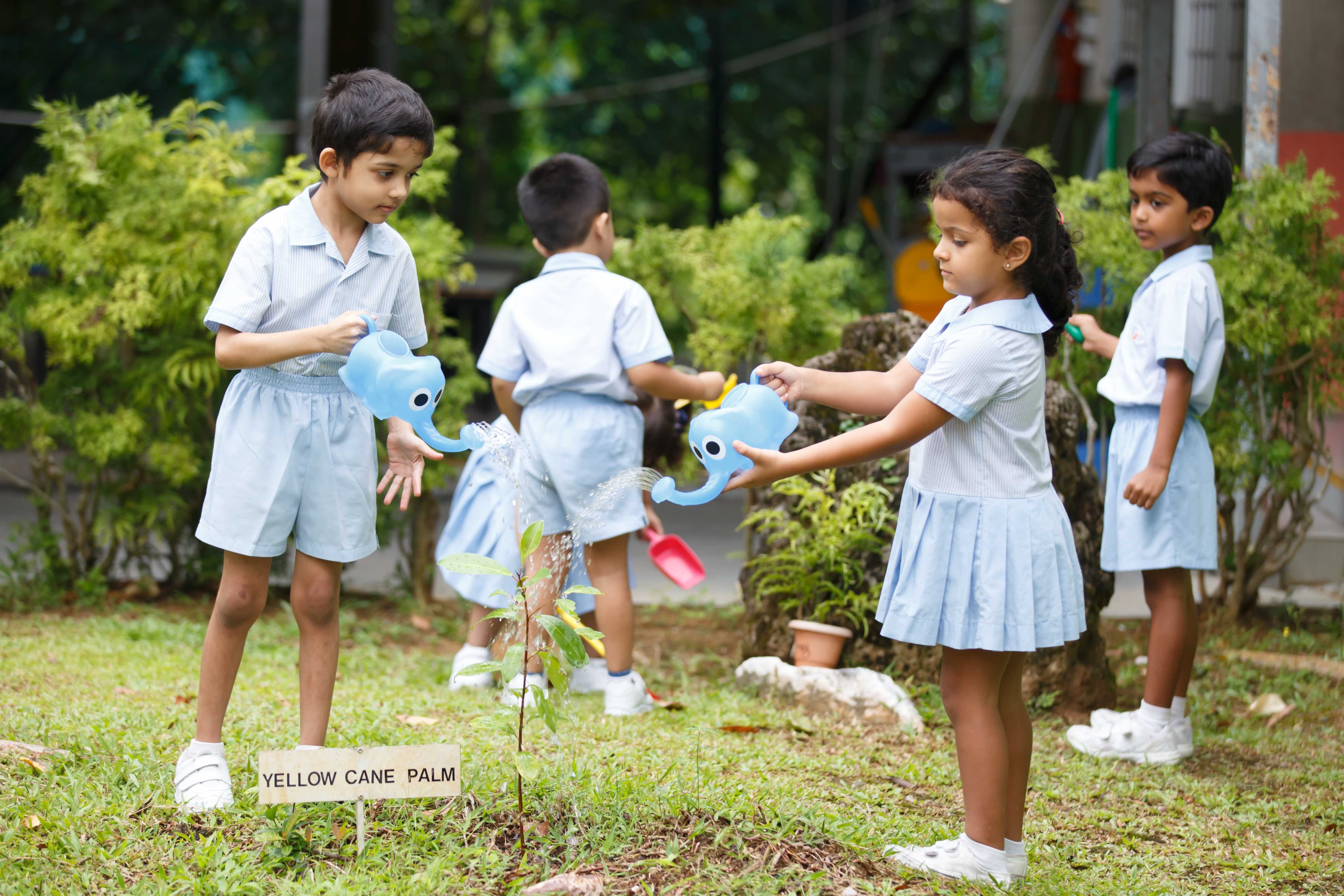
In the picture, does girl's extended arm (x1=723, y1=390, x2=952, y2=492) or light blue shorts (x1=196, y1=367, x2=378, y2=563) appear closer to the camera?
girl's extended arm (x1=723, y1=390, x2=952, y2=492)

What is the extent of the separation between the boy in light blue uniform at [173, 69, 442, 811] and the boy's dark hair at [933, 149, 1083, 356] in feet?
3.60

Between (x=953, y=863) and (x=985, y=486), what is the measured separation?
73 cm

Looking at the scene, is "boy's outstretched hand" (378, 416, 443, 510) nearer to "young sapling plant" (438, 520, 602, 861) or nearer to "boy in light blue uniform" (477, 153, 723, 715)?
"young sapling plant" (438, 520, 602, 861)

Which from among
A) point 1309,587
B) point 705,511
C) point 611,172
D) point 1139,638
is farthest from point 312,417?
point 611,172

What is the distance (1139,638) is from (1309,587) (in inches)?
49.3

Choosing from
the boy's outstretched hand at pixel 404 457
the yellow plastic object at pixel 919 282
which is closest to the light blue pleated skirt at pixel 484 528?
the boy's outstretched hand at pixel 404 457

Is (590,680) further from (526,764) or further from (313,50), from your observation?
(313,50)

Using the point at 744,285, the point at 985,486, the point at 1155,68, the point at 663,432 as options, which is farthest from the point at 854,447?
the point at 1155,68

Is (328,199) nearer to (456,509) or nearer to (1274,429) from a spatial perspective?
(456,509)

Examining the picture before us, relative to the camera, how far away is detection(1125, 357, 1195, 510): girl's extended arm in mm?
3285

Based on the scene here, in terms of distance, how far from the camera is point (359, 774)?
2197mm

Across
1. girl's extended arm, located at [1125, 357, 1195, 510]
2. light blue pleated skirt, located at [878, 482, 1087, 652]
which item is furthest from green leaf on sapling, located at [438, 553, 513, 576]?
girl's extended arm, located at [1125, 357, 1195, 510]

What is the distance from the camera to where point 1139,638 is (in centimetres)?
491

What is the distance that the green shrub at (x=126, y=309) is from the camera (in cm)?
465
